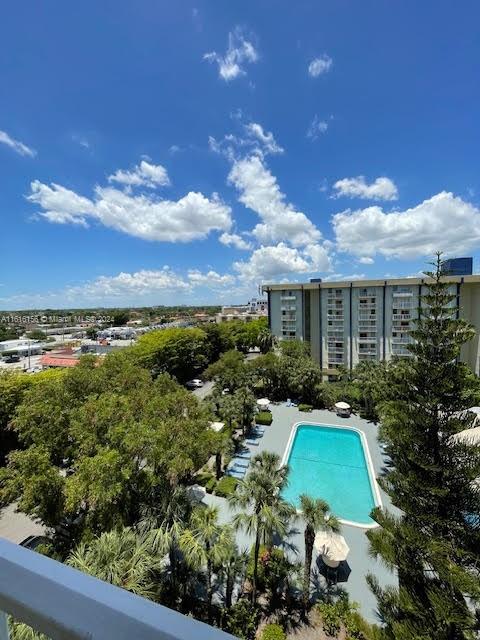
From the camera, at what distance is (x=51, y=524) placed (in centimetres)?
934

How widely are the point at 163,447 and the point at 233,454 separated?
926 cm

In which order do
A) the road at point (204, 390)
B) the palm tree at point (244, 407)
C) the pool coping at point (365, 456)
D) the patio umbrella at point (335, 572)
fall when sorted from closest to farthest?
1. the patio umbrella at point (335, 572)
2. the pool coping at point (365, 456)
3. the palm tree at point (244, 407)
4. the road at point (204, 390)

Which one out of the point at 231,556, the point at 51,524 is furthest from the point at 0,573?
the point at 51,524

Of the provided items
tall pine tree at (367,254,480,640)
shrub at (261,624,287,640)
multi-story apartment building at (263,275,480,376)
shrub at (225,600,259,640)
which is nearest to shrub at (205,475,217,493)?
shrub at (225,600,259,640)

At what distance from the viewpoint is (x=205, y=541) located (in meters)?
8.70

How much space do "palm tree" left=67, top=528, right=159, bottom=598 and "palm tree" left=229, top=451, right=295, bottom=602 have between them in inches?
105

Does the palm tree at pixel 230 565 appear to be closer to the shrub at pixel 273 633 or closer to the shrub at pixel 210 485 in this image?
the shrub at pixel 273 633

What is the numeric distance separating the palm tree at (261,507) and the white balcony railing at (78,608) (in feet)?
30.9

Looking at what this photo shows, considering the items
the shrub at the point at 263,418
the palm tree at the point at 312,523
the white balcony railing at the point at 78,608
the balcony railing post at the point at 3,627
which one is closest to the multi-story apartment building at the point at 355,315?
the shrub at the point at 263,418

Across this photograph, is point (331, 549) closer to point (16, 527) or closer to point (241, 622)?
point (241, 622)

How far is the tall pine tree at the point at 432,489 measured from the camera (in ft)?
24.8

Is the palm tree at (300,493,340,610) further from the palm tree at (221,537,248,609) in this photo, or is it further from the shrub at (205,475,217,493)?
the shrub at (205,475,217,493)

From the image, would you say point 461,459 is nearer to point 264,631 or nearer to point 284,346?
point 264,631

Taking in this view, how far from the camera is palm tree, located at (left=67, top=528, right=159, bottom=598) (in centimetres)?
703
